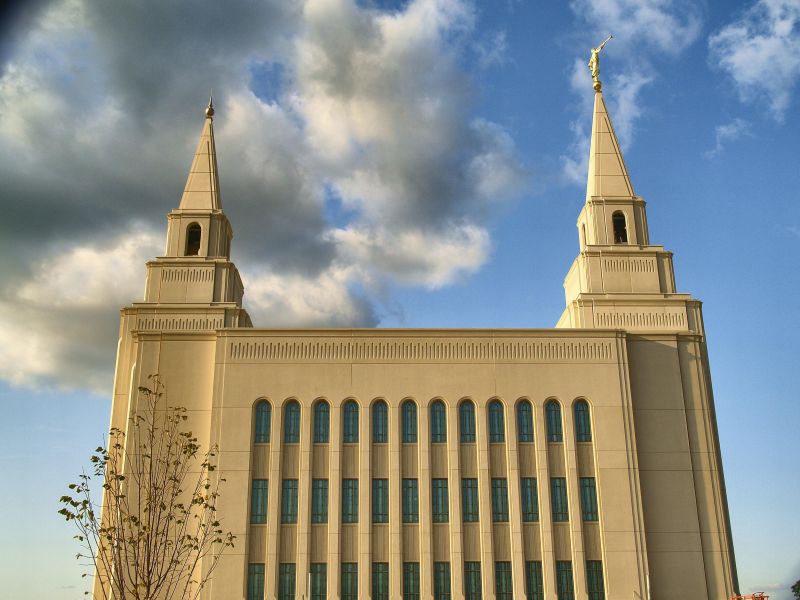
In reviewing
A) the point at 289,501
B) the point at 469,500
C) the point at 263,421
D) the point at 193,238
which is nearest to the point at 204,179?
the point at 193,238

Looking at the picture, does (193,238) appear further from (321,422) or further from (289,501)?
(289,501)

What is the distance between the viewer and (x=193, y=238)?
4603 centimetres

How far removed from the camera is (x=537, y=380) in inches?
1582

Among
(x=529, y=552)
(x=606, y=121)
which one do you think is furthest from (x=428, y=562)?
(x=606, y=121)

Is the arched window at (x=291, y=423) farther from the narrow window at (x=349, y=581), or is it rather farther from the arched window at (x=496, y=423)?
the arched window at (x=496, y=423)

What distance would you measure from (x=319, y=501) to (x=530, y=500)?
32.1 ft

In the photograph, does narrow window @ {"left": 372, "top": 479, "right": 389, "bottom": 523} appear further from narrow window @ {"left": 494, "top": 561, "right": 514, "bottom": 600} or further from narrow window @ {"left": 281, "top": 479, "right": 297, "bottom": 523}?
narrow window @ {"left": 494, "top": 561, "right": 514, "bottom": 600}

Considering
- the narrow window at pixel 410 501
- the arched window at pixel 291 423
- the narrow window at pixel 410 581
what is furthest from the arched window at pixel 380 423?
the narrow window at pixel 410 581

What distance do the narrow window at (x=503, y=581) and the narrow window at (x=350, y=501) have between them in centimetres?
678

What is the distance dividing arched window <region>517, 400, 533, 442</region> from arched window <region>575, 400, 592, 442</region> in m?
2.20

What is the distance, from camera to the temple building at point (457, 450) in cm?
3703

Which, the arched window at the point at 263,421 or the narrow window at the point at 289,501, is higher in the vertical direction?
the arched window at the point at 263,421

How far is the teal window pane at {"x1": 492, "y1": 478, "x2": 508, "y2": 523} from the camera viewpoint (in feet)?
125

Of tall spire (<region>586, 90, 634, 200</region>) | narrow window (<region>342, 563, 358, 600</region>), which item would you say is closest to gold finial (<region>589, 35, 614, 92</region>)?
tall spire (<region>586, 90, 634, 200</region>)
